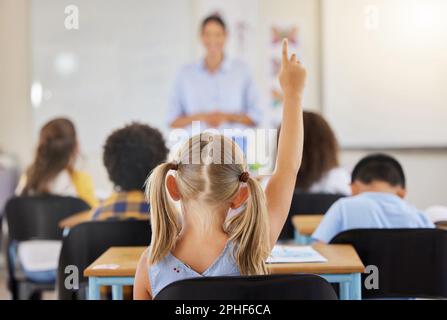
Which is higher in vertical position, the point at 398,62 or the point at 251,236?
the point at 398,62

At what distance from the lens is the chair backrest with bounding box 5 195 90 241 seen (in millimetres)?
2438

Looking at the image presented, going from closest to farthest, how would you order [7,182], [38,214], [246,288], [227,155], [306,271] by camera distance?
1. [246,288]
2. [227,155]
3. [306,271]
4. [38,214]
5. [7,182]

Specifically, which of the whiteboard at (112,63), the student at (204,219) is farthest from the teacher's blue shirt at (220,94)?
the student at (204,219)

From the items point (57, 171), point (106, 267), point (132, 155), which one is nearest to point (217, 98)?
point (132, 155)

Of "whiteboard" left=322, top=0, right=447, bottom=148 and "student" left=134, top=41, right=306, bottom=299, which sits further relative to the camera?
"whiteboard" left=322, top=0, right=447, bottom=148

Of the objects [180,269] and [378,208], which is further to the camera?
[378,208]

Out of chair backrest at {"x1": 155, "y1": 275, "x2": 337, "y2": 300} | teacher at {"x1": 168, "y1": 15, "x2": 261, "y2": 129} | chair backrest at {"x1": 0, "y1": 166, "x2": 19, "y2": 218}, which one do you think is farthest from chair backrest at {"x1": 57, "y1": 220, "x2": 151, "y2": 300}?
chair backrest at {"x1": 0, "y1": 166, "x2": 19, "y2": 218}

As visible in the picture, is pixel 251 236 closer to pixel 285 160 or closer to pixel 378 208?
pixel 285 160

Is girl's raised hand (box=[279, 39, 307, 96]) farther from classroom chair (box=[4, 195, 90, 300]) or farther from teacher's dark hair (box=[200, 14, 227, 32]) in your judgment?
teacher's dark hair (box=[200, 14, 227, 32])

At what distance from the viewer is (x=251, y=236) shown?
1.23 metres

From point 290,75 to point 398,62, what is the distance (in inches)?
15.0

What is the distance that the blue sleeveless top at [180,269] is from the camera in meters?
1.21

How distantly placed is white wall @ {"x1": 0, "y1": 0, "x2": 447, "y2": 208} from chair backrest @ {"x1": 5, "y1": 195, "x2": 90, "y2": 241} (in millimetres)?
190
